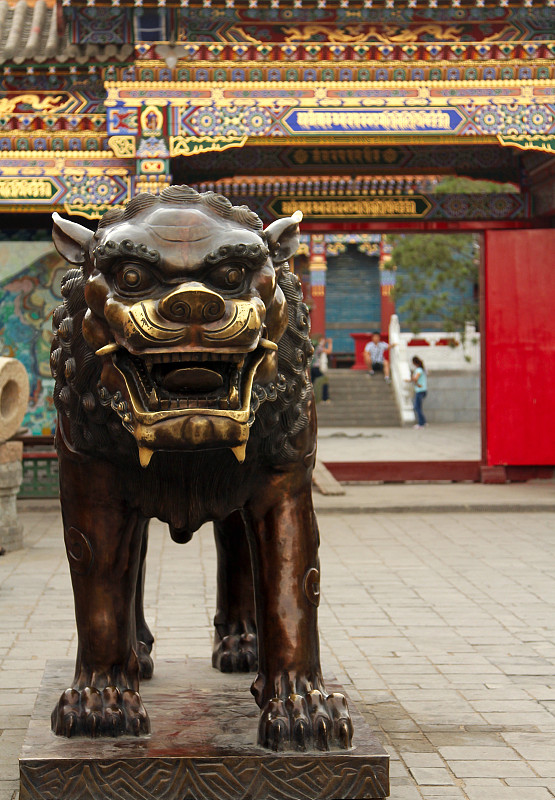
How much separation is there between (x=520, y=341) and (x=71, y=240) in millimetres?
8856

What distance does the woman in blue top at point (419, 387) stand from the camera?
73.0ft

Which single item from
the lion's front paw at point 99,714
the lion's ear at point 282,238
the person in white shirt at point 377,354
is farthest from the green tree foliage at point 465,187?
the lion's front paw at point 99,714

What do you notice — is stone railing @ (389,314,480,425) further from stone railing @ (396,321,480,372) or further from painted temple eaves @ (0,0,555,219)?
painted temple eaves @ (0,0,555,219)

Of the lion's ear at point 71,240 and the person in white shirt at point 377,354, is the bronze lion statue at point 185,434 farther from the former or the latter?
the person in white shirt at point 377,354

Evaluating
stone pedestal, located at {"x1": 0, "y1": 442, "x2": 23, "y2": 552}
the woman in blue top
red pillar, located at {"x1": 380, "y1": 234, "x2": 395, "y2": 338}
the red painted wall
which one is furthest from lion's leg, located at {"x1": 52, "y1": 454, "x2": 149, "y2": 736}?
red pillar, located at {"x1": 380, "y1": 234, "x2": 395, "y2": 338}

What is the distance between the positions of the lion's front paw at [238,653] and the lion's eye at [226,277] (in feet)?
5.41

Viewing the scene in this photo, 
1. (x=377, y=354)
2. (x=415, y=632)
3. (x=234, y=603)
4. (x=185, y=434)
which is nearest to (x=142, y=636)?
(x=234, y=603)

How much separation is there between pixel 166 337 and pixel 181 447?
0.27m

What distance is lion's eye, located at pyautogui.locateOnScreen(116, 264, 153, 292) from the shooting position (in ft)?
9.47

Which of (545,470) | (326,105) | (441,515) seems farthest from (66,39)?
(545,470)

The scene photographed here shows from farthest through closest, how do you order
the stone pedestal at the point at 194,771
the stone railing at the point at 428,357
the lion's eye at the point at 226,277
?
the stone railing at the point at 428,357 < the stone pedestal at the point at 194,771 < the lion's eye at the point at 226,277

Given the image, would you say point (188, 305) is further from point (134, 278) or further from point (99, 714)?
point (99, 714)

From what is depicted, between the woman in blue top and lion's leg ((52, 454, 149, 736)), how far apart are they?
62.5 ft

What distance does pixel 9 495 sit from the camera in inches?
324
